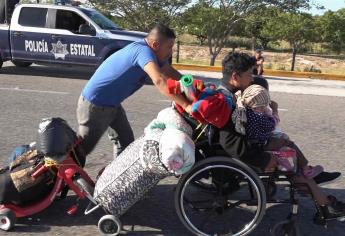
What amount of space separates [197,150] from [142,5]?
62.0ft

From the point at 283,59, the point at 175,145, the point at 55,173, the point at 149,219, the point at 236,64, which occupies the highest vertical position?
the point at 236,64

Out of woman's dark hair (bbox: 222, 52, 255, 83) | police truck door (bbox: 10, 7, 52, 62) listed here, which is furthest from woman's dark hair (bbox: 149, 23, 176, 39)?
police truck door (bbox: 10, 7, 52, 62)

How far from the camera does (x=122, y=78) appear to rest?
4160mm

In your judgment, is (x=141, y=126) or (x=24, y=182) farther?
(x=141, y=126)

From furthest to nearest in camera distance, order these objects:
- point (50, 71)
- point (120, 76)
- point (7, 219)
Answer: point (50, 71)
point (120, 76)
point (7, 219)

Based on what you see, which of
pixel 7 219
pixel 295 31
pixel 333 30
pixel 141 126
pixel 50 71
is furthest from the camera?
pixel 333 30

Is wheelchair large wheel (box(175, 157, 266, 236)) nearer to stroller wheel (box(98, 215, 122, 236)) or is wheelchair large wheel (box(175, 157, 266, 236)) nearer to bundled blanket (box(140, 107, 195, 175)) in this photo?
bundled blanket (box(140, 107, 195, 175))

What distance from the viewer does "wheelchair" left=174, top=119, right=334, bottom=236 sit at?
3.70 meters

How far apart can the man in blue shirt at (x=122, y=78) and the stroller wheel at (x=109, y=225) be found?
85 cm

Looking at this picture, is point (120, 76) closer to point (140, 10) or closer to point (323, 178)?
Result: point (323, 178)

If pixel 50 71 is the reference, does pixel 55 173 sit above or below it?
above

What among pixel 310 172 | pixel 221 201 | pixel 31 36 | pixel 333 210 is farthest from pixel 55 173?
pixel 31 36

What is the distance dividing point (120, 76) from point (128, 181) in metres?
0.86

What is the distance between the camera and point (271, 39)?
38688 mm
